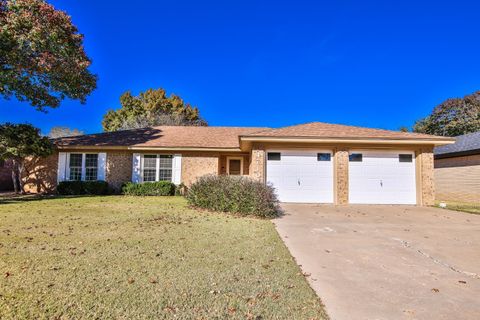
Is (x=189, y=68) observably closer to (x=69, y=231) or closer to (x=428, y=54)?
(x=428, y=54)

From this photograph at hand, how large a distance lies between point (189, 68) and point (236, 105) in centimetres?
1044

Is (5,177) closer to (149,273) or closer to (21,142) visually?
(21,142)

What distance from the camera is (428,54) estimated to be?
18141mm

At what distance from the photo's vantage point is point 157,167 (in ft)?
51.8

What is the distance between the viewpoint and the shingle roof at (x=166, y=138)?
15656 millimetres

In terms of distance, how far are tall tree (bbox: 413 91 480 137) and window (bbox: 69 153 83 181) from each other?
35.2 metres

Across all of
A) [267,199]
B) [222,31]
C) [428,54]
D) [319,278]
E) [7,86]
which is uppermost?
[222,31]

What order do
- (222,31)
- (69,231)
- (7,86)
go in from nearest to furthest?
1. (69,231)
2. (7,86)
3. (222,31)

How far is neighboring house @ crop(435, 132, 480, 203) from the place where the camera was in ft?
47.6

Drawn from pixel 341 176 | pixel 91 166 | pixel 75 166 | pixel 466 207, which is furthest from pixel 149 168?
pixel 466 207

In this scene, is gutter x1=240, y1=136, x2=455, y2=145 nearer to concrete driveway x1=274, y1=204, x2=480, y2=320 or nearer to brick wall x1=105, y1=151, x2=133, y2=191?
concrete driveway x1=274, y1=204, x2=480, y2=320

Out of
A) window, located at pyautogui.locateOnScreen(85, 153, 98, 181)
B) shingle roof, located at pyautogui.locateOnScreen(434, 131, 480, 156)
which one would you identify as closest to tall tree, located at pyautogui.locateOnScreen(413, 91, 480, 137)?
shingle roof, located at pyautogui.locateOnScreen(434, 131, 480, 156)

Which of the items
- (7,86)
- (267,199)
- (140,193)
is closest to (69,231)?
(267,199)

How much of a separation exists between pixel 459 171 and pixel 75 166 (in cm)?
2190
